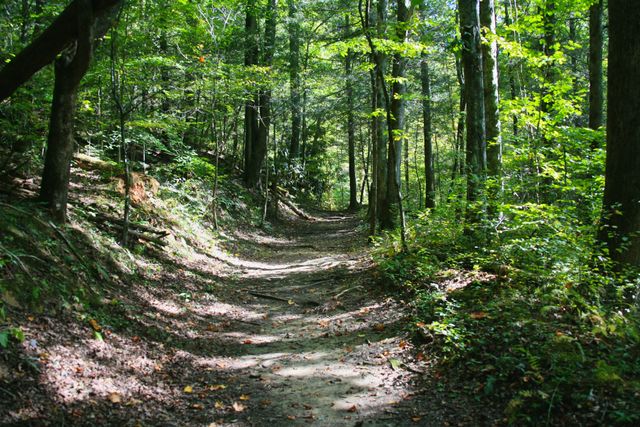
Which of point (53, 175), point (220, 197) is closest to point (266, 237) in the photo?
point (220, 197)

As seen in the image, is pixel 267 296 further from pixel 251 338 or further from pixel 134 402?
pixel 134 402

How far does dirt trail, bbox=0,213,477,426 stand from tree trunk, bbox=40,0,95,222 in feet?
6.53

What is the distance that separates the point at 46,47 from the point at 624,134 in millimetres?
7147

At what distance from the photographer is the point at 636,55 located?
205 inches

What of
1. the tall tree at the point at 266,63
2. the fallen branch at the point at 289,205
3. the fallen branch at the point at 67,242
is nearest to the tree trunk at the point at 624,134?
the fallen branch at the point at 67,242

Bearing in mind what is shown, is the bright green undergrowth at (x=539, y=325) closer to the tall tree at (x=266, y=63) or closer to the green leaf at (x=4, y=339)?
the green leaf at (x=4, y=339)

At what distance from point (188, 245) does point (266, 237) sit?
6444 millimetres

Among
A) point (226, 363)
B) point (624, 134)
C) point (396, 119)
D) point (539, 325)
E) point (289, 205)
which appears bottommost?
point (226, 363)

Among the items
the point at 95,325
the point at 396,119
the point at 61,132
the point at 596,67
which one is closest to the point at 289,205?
the point at 396,119

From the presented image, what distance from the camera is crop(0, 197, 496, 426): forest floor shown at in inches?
163

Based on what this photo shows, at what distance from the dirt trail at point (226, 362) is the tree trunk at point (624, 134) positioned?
9.98ft

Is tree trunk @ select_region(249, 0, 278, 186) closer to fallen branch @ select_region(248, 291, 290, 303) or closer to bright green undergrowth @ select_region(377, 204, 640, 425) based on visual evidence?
fallen branch @ select_region(248, 291, 290, 303)

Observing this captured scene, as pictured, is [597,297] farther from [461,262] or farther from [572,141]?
[572,141]

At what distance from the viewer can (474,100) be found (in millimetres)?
8445
